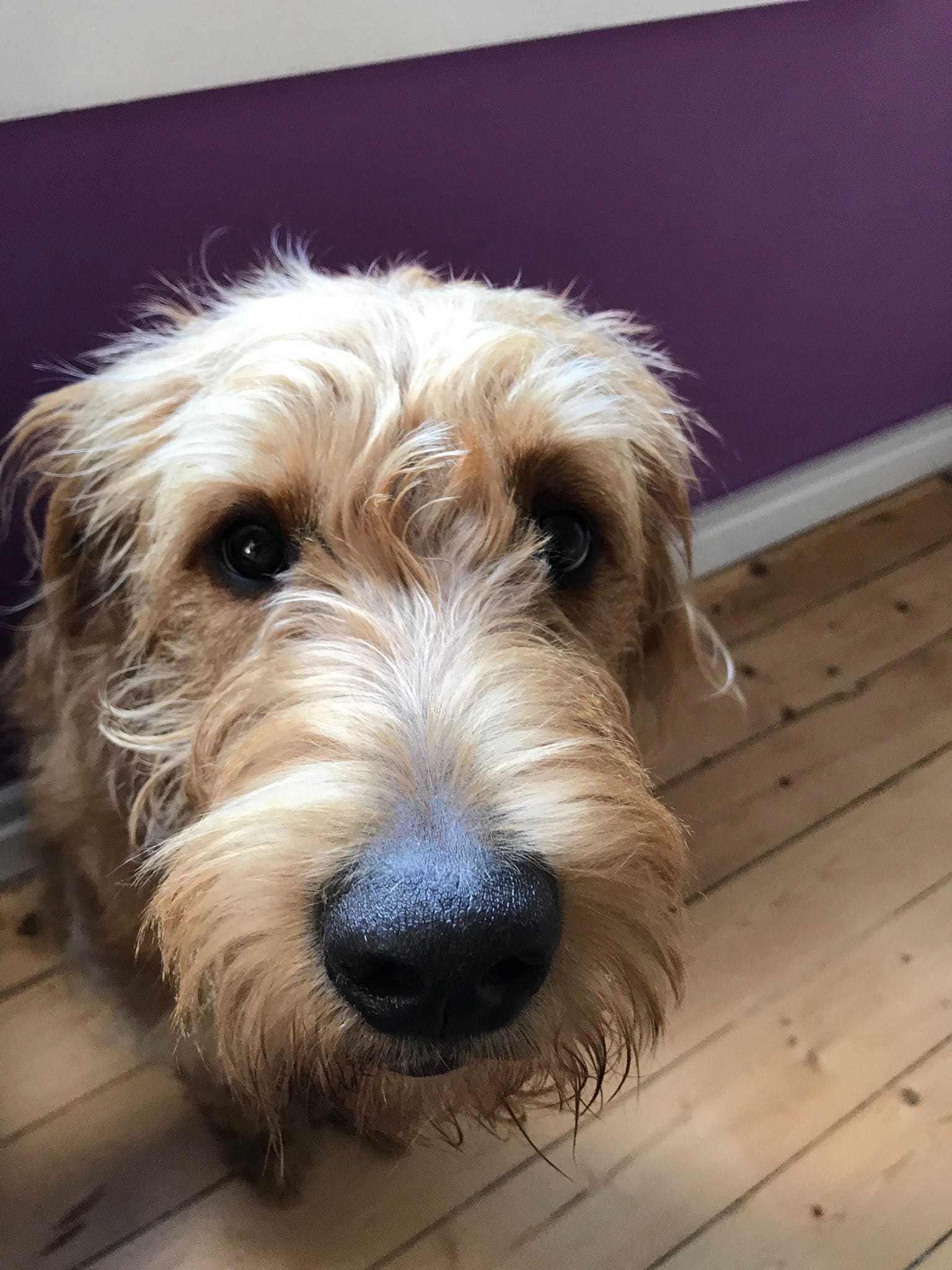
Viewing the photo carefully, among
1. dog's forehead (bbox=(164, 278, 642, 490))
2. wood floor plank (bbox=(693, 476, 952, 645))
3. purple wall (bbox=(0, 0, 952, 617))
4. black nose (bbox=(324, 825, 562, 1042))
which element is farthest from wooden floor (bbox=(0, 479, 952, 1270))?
dog's forehead (bbox=(164, 278, 642, 490))

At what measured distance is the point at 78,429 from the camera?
145cm

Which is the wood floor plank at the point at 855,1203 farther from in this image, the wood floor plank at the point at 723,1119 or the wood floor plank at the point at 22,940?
the wood floor plank at the point at 22,940

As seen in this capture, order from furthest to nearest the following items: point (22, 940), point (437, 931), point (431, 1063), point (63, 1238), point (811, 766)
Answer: point (811, 766) < point (22, 940) < point (63, 1238) < point (431, 1063) < point (437, 931)

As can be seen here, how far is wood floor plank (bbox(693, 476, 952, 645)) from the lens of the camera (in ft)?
9.33

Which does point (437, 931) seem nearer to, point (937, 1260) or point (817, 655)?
point (937, 1260)

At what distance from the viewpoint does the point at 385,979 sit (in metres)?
0.87

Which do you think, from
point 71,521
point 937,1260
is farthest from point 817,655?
point 71,521

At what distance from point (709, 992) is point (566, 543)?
118cm

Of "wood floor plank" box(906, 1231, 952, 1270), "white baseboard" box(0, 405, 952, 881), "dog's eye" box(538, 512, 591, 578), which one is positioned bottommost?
"wood floor plank" box(906, 1231, 952, 1270)

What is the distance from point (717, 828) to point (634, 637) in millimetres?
982

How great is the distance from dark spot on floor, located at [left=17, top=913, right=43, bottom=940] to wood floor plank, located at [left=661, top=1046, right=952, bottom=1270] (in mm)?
1350

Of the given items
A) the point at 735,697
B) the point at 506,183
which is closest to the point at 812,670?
the point at 735,697

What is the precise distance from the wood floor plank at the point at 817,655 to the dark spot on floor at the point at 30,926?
1.41 m

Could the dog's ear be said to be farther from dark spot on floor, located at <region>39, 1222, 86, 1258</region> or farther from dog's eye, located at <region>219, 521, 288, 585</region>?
dark spot on floor, located at <region>39, 1222, 86, 1258</region>
